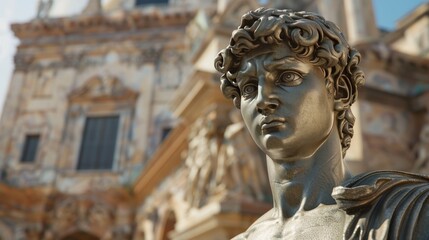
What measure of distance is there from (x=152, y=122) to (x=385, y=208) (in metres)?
14.8

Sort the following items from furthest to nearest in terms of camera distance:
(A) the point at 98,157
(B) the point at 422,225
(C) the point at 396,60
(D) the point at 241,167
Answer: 1. (A) the point at 98,157
2. (C) the point at 396,60
3. (D) the point at 241,167
4. (B) the point at 422,225

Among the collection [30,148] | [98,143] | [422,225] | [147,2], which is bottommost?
[422,225]

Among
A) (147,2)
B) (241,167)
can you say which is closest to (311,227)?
→ (241,167)

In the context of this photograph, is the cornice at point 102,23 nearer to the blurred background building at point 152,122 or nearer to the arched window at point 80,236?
the blurred background building at point 152,122

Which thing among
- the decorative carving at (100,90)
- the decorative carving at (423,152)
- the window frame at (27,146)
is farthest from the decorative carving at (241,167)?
the window frame at (27,146)

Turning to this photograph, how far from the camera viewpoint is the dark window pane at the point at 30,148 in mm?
15880

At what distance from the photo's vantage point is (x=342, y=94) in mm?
1587

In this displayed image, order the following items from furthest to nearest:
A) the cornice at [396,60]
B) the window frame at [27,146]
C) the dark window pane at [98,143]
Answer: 1. the window frame at [27,146]
2. the dark window pane at [98,143]
3. the cornice at [396,60]

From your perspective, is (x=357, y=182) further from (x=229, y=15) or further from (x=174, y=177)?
(x=174, y=177)

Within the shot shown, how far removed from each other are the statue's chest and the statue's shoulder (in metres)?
0.06

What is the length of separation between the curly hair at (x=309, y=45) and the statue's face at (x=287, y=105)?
1.2 inches

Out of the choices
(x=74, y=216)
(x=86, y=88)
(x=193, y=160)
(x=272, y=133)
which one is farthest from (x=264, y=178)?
(x=86, y=88)

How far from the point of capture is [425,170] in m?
7.12

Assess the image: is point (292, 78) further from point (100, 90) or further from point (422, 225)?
point (100, 90)
